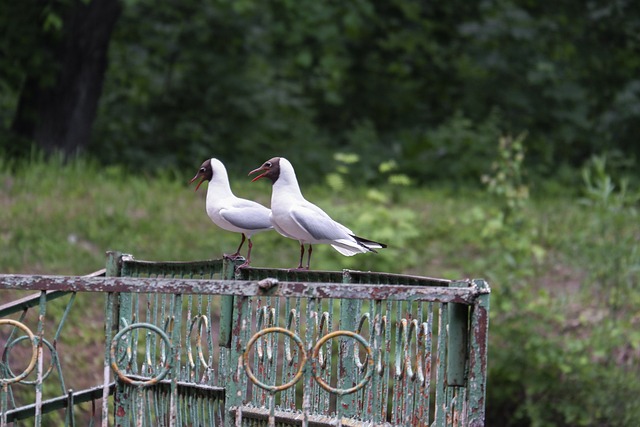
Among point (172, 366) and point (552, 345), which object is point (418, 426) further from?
point (552, 345)

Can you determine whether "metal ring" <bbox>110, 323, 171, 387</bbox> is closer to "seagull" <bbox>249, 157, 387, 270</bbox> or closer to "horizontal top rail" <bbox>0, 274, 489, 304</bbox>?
"horizontal top rail" <bbox>0, 274, 489, 304</bbox>

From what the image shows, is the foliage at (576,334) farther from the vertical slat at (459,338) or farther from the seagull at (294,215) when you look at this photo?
the vertical slat at (459,338)

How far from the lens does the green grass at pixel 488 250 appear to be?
866 centimetres

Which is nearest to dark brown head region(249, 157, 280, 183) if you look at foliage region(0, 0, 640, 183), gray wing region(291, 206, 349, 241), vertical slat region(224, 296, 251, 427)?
gray wing region(291, 206, 349, 241)

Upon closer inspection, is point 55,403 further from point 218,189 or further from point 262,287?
point 262,287

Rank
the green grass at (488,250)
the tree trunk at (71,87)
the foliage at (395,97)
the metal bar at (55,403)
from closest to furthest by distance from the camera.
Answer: the metal bar at (55,403) < the green grass at (488,250) < the tree trunk at (71,87) < the foliage at (395,97)

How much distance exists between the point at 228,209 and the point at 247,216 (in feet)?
0.30

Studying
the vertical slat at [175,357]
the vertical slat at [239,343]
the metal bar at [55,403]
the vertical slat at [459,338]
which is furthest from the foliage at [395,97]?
the vertical slat at [459,338]

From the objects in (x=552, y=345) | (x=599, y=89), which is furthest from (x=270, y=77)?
(x=552, y=345)

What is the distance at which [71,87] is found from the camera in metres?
13.0

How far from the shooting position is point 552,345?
342 inches

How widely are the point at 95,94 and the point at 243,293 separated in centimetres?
990

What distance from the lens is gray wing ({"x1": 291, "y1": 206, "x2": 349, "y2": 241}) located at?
14.5 feet

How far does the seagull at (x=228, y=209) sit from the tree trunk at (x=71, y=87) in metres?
8.29
